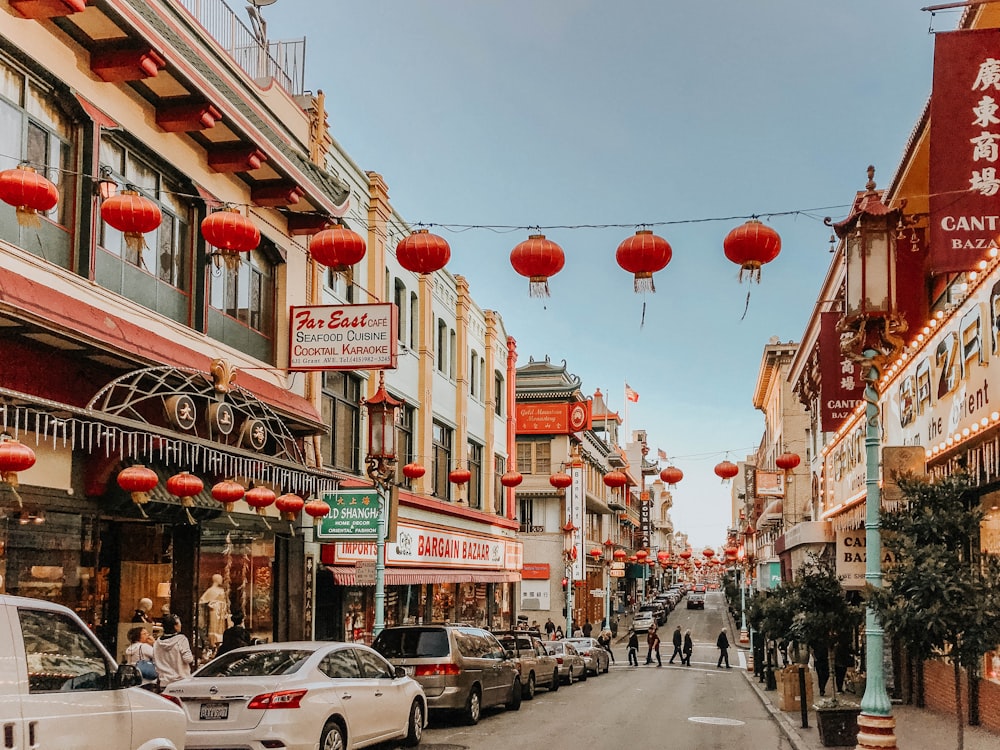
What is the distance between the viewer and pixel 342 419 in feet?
88.7

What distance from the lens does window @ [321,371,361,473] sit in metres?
26.0

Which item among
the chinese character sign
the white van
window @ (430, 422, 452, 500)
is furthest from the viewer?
window @ (430, 422, 452, 500)

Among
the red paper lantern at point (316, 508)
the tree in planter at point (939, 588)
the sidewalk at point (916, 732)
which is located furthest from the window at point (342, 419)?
the tree in planter at point (939, 588)

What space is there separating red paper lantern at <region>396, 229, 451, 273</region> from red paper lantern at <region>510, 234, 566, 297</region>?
38.1 inches

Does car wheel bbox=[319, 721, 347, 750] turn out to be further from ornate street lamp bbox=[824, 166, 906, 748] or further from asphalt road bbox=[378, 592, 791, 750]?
ornate street lamp bbox=[824, 166, 906, 748]

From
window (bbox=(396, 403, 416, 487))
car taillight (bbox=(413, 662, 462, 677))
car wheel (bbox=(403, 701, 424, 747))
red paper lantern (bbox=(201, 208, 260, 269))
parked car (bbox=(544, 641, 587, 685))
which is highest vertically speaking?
red paper lantern (bbox=(201, 208, 260, 269))

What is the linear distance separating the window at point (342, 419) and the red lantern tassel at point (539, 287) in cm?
1305

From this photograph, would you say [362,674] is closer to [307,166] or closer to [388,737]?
[388,737]

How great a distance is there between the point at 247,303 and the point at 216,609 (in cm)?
616

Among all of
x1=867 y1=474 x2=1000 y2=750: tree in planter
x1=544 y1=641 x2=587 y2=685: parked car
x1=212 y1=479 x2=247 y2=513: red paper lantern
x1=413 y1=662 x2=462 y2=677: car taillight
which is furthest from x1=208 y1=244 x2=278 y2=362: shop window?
x1=867 y1=474 x2=1000 y2=750: tree in planter

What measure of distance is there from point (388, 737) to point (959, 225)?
10186 millimetres

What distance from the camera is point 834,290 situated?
33000 millimetres

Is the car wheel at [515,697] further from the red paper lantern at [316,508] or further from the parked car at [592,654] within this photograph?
the parked car at [592,654]

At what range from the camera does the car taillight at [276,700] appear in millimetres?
11773
